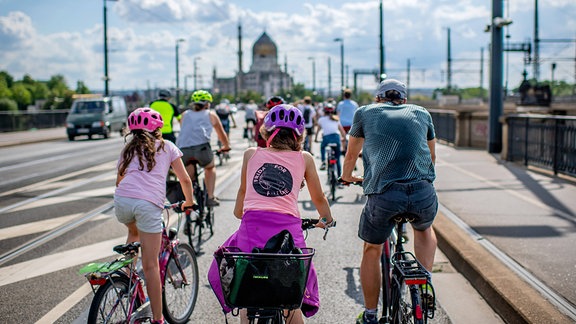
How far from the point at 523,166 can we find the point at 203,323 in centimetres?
1252

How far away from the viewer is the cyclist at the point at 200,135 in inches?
333

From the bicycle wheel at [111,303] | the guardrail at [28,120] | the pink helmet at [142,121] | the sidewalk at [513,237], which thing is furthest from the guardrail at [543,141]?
the guardrail at [28,120]

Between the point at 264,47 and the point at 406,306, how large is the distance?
621 feet

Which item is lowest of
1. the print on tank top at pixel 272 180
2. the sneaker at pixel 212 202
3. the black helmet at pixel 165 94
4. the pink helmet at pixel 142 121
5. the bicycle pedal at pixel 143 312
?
the bicycle pedal at pixel 143 312

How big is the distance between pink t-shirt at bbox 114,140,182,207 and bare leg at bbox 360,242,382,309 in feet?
4.58

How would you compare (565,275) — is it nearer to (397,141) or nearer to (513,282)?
(513,282)

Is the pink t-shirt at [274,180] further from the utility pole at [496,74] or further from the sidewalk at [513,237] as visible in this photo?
the utility pole at [496,74]

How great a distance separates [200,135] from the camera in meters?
8.48

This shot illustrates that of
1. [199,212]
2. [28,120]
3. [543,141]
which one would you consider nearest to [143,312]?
[199,212]

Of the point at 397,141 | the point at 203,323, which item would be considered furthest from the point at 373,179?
the point at 203,323

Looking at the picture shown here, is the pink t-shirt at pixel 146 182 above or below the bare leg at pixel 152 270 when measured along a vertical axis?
above

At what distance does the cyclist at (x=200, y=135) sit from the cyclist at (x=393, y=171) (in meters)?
4.19

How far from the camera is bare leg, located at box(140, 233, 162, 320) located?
440cm

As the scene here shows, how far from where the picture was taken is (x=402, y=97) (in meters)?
4.47
